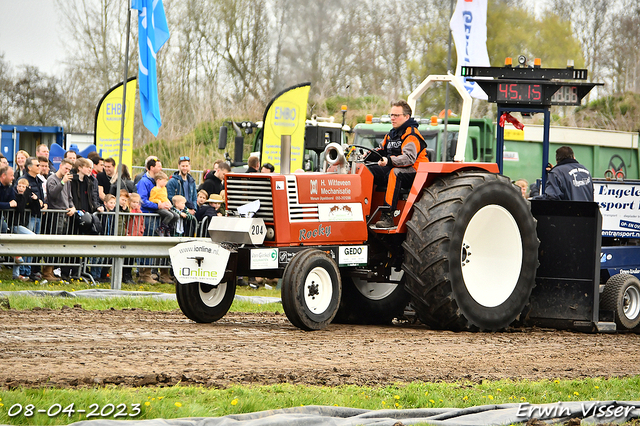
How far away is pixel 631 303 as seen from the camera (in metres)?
9.70

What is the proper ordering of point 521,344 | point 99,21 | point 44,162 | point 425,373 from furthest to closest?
point 99,21 → point 44,162 → point 521,344 → point 425,373

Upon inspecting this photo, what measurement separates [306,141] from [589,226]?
8.45 meters

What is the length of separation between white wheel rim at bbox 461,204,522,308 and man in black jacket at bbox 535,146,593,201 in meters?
1.37

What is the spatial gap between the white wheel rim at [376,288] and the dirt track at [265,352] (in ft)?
2.37

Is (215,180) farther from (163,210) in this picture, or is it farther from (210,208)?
(163,210)

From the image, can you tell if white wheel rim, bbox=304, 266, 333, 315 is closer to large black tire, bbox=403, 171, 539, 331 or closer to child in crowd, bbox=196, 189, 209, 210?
large black tire, bbox=403, 171, 539, 331

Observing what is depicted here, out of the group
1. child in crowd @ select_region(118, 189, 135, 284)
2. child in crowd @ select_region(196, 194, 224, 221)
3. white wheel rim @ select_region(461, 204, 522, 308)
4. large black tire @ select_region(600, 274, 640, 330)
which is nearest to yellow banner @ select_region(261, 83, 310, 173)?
child in crowd @ select_region(196, 194, 224, 221)

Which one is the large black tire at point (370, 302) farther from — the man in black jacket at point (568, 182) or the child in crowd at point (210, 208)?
the child in crowd at point (210, 208)

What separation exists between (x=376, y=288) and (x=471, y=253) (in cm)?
148

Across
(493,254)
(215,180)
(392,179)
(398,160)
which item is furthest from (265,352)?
(215,180)

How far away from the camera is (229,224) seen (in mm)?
8352

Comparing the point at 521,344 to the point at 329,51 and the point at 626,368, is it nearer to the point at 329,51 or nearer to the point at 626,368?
the point at 626,368

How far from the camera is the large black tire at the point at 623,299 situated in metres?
9.39

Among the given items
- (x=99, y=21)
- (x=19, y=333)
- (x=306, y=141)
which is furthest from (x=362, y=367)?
(x=99, y=21)
